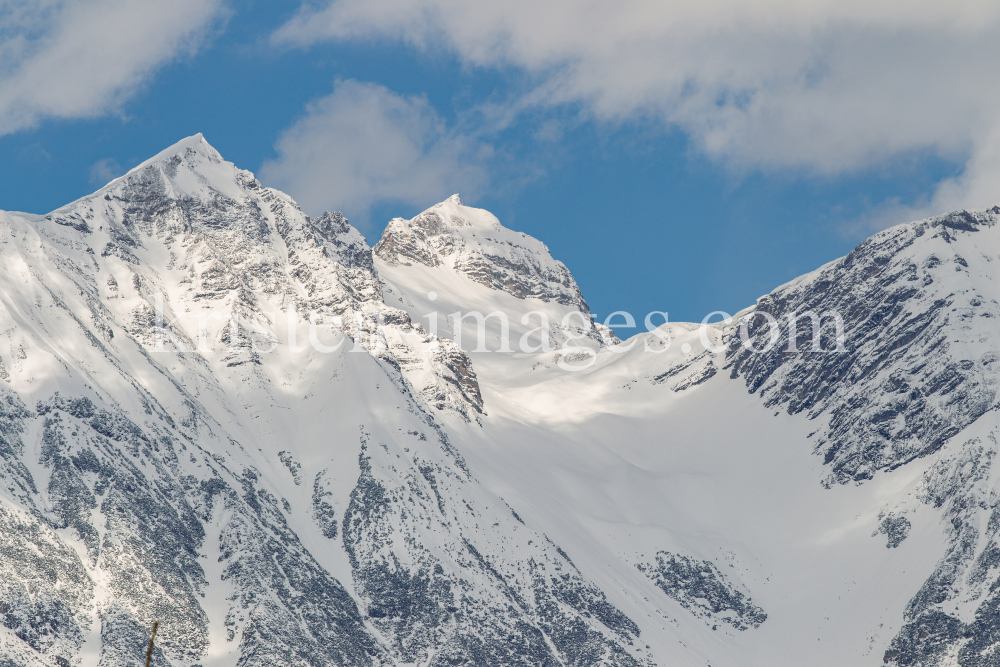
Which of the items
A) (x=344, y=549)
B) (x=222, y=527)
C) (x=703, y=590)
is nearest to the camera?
(x=222, y=527)

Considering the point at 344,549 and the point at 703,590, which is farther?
the point at 703,590

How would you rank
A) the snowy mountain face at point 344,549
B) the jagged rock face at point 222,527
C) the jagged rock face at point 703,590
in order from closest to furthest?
the jagged rock face at point 222,527 < the snowy mountain face at point 344,549 < the jagged rock face at point 703,590

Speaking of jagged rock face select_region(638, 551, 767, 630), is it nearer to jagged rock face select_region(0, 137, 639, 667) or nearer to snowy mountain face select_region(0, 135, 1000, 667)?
snowy mountain face select_region(0, 135, 1000, 667)

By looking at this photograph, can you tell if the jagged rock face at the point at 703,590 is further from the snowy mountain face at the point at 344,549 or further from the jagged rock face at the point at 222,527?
the jagged rock face at the point at 222,527

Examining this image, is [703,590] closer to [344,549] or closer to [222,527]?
[344,549]

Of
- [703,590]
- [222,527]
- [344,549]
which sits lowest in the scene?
[703,590]

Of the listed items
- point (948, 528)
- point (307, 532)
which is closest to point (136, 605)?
point (307, 532)

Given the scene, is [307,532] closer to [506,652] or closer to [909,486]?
[506,652]

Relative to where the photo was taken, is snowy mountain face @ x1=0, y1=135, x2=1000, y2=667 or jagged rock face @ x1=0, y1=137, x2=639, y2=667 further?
snowy mountain face @ x1=0, y1=135, x2=1000, y2=667

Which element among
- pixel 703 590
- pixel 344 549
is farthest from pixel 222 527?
pixel 703 590

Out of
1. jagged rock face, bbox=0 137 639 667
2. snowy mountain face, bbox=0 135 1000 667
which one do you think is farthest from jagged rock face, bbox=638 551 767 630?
jagged rock face, bbox=0 137 639 667

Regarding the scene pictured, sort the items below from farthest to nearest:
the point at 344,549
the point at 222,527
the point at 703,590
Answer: the point at 703,590 < the point at 344,549 < the point at 222,527

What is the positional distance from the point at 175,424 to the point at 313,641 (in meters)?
40.8

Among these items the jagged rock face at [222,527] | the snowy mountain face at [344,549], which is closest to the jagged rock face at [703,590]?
the snowy mountain face at [344,549]
